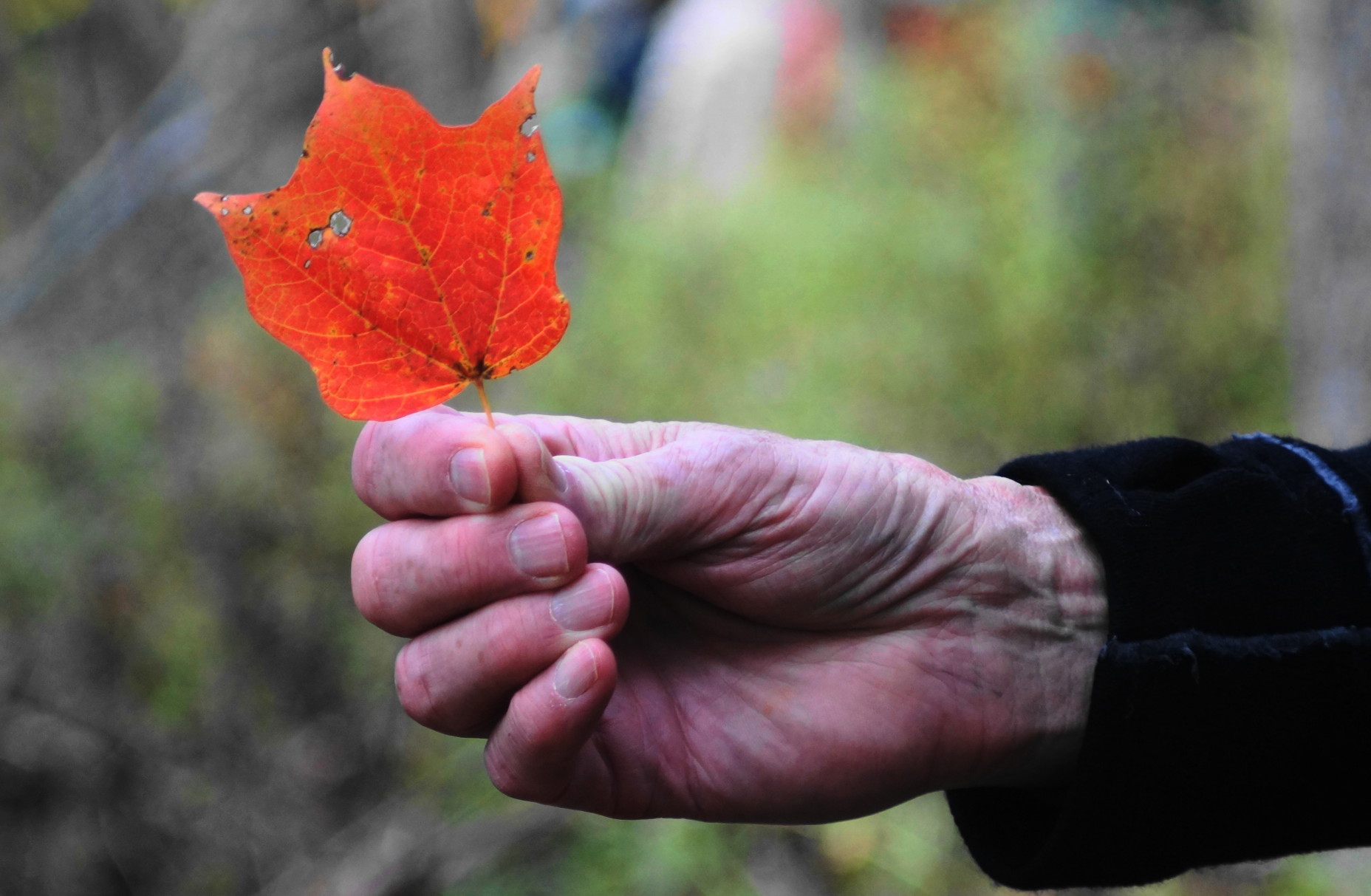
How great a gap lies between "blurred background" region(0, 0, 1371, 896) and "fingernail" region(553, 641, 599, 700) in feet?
6.85

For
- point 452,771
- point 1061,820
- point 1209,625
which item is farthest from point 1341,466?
point 452,771

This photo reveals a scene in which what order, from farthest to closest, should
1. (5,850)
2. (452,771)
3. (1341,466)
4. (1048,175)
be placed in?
1. (1048,175)
2. (452,771)
3. (5,850)
4. (1341,466)

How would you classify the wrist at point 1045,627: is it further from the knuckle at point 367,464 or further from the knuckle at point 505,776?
the knuckle at point 367,464

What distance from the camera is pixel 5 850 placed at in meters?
2.83

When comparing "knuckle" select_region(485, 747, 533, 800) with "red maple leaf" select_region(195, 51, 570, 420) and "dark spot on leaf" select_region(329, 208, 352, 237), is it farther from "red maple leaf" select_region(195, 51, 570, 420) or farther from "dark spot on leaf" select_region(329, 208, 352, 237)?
"dark spot on leaf" select_region(329, 208, 352, 237)

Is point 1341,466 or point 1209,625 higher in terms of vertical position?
point 1341,466

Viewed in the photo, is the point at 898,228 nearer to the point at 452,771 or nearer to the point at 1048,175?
the point at 1048,175

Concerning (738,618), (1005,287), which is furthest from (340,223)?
(1005,287)

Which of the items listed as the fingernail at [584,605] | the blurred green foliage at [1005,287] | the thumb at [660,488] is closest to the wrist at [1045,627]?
the thumb at [660,488]

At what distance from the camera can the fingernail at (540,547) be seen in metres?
1.00

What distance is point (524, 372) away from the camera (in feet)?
15.9

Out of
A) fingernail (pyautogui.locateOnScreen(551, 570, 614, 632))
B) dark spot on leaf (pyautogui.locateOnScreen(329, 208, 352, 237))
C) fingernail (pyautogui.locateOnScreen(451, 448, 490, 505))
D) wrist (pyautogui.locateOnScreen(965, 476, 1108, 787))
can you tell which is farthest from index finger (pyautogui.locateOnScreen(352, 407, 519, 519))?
wrist (pyautogui.locateOnScreen(965, 476, 1108, 787))

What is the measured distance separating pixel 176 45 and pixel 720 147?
4.65 meters

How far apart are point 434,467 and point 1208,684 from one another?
3.49 ft
